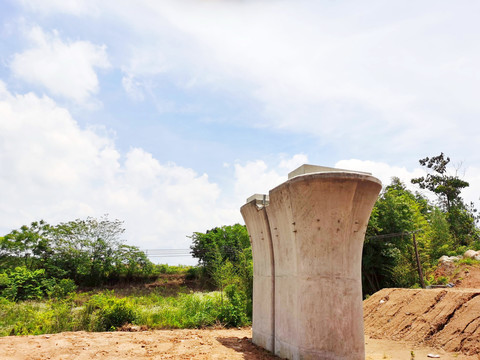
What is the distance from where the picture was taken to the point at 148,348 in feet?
25.7

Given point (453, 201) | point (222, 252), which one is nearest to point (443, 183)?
point (453, 201)

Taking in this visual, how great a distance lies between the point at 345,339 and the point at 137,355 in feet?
13.1

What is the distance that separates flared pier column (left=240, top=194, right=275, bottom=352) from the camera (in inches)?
301

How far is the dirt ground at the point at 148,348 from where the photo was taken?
7.12 m

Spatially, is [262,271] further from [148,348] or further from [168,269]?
[168,269]

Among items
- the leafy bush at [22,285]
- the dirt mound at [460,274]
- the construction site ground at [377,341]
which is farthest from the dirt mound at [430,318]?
the leafy bush at [22,285]

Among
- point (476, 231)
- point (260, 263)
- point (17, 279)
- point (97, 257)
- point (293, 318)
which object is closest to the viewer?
point (293, 318)

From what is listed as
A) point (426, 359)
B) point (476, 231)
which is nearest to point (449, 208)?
point (476, 231)

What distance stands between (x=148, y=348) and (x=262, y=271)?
289 cm

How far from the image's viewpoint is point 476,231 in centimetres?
2942

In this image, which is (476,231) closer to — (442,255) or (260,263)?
(442,255)

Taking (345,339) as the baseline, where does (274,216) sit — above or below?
above

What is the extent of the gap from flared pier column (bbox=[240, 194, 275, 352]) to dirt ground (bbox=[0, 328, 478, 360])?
35cm

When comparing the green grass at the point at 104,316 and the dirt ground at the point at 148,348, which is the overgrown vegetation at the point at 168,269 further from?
the dirt ground at the point at 148,348
